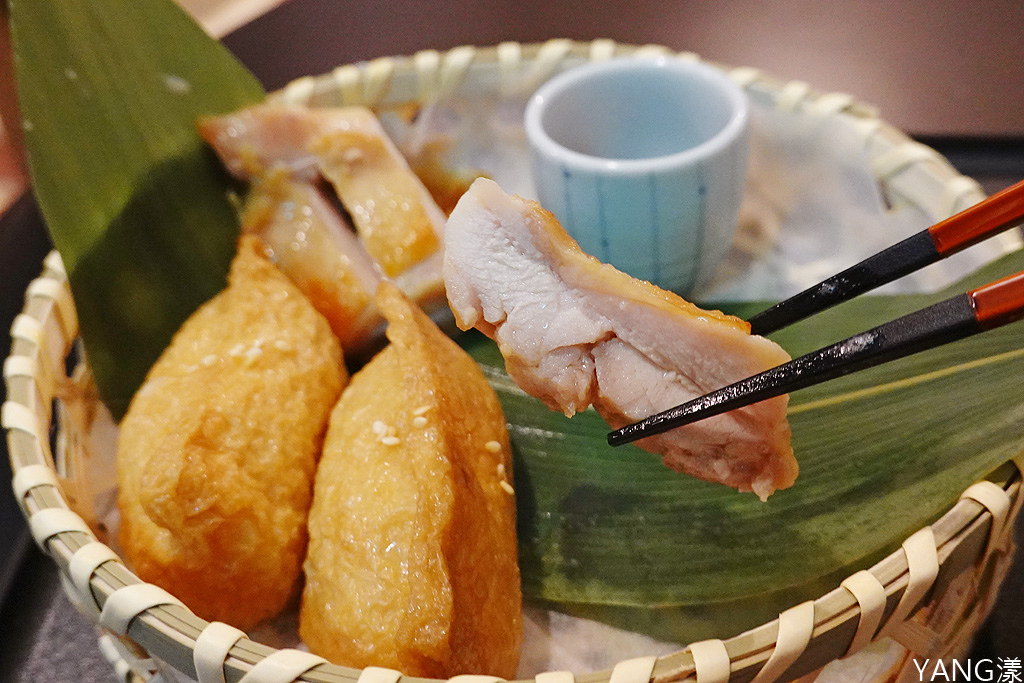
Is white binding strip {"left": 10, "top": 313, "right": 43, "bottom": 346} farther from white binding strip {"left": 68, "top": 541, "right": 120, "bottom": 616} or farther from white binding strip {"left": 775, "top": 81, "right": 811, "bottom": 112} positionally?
white binding strip {"left": 775, "top": 81, "right": 811, "bottom": 112}

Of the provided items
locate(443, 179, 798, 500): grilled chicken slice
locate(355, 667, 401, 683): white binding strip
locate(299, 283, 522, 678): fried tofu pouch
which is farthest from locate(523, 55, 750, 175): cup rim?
locate(355, 667, 401, 683): white binding strip

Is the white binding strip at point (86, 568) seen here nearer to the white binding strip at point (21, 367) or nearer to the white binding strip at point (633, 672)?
the white binding strip at point (21, 367)

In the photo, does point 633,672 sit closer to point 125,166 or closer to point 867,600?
point 867,600

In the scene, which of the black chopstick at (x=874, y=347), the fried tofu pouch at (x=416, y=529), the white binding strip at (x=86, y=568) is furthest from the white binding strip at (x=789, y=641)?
the white binding strip at (x=86, y=568)

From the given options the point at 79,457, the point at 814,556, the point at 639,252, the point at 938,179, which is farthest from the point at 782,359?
the point at 79,457

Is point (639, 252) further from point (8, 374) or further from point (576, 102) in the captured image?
point (8, 374)

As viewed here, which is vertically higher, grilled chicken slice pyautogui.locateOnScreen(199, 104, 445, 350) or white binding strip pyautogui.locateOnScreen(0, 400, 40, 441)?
grilled chicken slice pyautogui.locateOnScreen(199, 104, 445, 350)

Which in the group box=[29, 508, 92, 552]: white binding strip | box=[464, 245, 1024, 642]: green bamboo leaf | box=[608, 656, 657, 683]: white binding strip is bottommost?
box=[464, 245, 1024, 642]: green bamboo leaf

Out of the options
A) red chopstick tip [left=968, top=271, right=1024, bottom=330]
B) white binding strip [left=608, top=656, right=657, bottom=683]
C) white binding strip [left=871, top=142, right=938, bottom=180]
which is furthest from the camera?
white binding strip [left=871, top=142, right=938, bottom=180]
